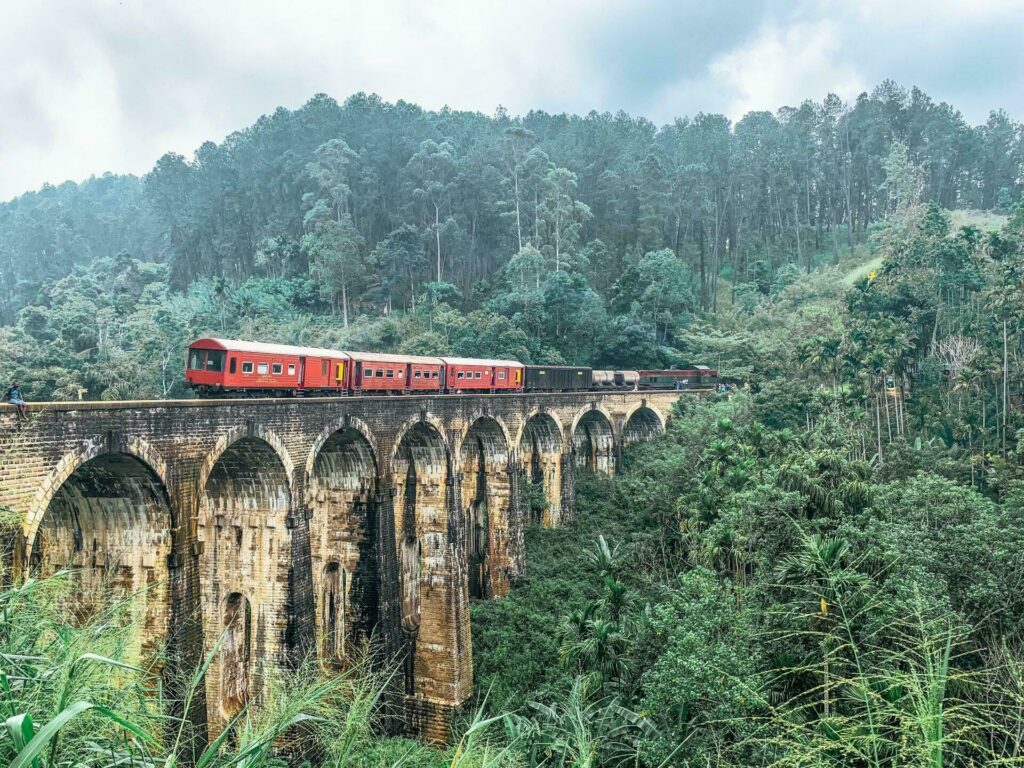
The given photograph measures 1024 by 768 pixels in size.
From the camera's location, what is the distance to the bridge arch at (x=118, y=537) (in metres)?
13.3

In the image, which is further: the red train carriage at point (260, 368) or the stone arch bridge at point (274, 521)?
the red train carriage at point (260, 368)

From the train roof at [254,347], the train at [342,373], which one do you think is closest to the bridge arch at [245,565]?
the train at [342,373]

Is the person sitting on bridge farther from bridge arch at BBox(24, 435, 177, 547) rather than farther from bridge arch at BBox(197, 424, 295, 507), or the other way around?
bridge arch at BBox(197, 424, 295, 507)

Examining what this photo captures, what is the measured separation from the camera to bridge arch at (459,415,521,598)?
31.2 meters

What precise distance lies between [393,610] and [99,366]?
29.0 metres

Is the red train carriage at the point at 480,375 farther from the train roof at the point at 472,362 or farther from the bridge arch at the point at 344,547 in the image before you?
the bridge arch at the point at 344,547

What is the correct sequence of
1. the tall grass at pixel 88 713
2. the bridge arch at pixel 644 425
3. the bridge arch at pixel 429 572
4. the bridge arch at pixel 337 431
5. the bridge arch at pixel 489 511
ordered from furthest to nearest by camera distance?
→ 1. the bridge arch at pixel 644 425
2. the bridge arch at pixel 489 511
3. the bridge arch at pixel 429 572
4. the bridge arch at pixel 337 431
5. the tall grass at pixel 88 713

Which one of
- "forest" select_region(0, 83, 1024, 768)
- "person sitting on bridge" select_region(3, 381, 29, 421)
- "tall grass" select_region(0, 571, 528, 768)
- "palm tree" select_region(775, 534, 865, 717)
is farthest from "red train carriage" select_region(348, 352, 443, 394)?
"tall grass" select_region(0, 571, 528, 768)

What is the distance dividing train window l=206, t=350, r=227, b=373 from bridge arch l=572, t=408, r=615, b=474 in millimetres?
25677

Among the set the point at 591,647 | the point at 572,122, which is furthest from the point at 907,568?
the point at 572,122

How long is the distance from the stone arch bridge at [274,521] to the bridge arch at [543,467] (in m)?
5.00

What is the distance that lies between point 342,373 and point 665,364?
122 ft

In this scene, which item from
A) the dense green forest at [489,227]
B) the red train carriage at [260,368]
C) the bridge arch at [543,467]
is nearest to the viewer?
the red train carriage at [260,368]

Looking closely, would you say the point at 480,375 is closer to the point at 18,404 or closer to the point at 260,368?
the point at 260,368
